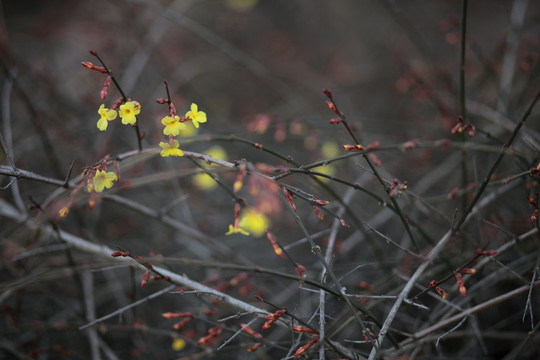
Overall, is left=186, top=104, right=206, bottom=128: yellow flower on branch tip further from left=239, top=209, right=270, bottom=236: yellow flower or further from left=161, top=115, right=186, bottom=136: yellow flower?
left=239, top=209, right=270, bottom=236: yellow flower

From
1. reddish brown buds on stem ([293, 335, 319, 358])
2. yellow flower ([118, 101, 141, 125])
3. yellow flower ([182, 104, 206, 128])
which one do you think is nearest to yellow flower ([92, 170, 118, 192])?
yellow flower ([118, 101, 141, 125])

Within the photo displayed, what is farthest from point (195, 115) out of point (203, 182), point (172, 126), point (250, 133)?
point (203, 182)

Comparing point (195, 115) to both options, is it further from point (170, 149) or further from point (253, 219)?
point (253, 219)

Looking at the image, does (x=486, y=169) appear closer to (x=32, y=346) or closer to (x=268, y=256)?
(x=268, y=256)

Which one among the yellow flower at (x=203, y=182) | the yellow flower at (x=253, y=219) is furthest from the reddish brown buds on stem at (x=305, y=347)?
the yellow flower at (x=203, y=182)

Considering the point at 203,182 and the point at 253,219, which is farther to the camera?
the point at 203,182

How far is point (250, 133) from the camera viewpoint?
129 inches

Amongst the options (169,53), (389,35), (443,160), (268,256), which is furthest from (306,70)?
(268,256)

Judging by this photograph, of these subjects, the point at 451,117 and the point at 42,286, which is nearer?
the point at 42,286

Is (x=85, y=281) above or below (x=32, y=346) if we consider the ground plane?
above

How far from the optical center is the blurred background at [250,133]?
7.61 ft

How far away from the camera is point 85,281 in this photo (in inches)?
105

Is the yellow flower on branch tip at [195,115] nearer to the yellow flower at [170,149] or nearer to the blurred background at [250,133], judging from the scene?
the yellow flower at [170,149]

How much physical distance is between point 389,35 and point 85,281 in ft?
13.4
